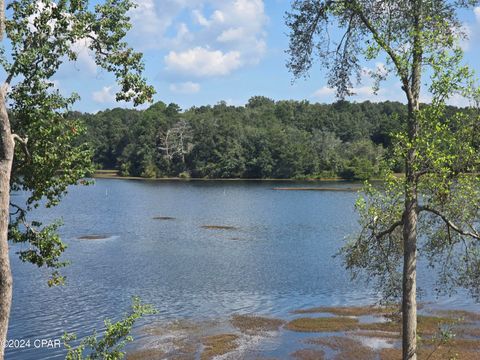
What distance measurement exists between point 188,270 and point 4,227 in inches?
1159

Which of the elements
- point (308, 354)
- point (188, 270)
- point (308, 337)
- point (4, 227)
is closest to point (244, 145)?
point (188, 270)

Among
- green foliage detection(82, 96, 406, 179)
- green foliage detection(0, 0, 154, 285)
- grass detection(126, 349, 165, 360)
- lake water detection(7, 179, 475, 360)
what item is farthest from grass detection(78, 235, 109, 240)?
green foliage detection(82, 96, 406, 179)

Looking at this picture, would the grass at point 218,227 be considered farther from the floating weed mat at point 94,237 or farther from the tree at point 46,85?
the tree at point 46,85

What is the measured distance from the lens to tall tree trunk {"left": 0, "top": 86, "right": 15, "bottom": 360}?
9.63m

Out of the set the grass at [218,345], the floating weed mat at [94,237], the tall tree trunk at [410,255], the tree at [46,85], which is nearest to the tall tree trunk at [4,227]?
the tree at [46,85]

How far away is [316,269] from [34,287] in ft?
61.4

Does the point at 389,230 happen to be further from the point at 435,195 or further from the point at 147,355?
the point at 147,355

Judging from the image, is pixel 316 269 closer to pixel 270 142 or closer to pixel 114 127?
pixel 270 142

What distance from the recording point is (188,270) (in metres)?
38.6

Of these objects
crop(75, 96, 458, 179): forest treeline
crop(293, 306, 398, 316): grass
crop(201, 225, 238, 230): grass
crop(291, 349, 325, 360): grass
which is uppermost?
crop(75, 96, 458, 179): forest treeline

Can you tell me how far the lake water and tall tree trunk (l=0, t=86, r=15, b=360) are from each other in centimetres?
1440

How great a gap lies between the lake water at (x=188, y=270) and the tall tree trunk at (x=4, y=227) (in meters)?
14.4

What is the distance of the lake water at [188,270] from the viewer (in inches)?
1133

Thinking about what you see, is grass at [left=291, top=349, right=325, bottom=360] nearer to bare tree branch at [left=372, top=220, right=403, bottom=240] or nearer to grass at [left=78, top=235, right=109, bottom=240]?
bare tree branch at [left=372, top=220, right=403, bottom=240]
